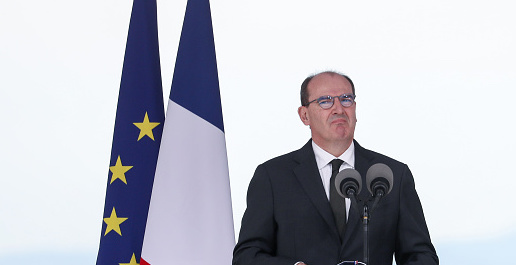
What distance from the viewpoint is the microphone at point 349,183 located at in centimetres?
254

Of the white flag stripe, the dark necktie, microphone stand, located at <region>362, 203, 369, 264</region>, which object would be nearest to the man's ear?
the dark necktie

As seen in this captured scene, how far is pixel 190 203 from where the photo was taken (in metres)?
4.52

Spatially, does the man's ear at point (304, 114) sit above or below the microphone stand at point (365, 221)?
above

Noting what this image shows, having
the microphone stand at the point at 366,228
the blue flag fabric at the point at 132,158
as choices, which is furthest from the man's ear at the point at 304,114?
the blue flag fabric at the point at 132,158

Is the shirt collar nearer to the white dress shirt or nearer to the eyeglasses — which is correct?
the white dress shirt

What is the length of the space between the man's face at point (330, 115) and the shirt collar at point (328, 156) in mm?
27

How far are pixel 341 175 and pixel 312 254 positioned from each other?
553 mm

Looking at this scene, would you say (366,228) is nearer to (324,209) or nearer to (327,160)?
(324,209)

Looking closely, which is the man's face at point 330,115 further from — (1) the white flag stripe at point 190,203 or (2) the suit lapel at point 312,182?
(1) the white flag stripe at point 190,203

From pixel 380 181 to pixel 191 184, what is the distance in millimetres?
2163

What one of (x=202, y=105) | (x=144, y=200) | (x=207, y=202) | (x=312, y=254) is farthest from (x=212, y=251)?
(x=312, y=254)

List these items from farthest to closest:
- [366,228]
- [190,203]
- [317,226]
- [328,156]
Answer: [190,203]
[328,156]
[317,226]
[366,228]

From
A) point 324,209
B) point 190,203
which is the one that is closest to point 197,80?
point 190,203

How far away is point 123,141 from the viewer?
477 cm
